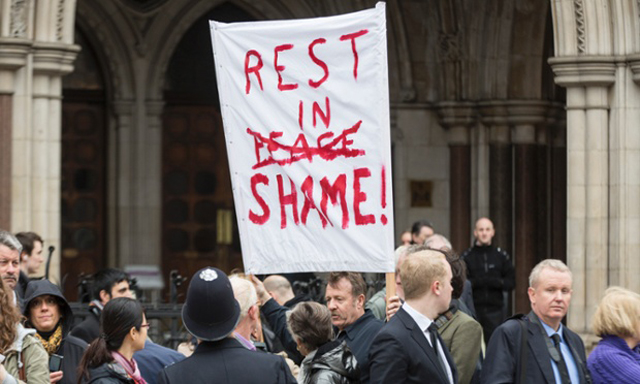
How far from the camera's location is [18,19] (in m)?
13.2

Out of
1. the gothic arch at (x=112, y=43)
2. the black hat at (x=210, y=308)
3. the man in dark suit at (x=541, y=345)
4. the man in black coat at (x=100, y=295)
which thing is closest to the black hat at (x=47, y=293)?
the man in black coat at (x=100, y=295)

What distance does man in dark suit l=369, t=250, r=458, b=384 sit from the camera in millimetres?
6430

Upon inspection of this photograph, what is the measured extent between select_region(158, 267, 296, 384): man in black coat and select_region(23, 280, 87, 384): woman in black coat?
217 centimetres

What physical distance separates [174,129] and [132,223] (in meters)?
1.35

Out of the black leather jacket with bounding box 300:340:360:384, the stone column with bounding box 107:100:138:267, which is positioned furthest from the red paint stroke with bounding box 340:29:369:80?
the stone column with bounding box 107:100:138:267

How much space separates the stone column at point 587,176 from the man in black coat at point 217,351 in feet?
28.8

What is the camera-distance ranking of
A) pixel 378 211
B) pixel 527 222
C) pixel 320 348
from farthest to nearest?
pixel 527 222 < pixel 378 211 < pixel 320 348

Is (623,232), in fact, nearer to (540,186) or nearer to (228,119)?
(540,186)

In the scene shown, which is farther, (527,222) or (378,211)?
(527,222)

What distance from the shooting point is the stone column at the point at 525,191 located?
62.2 feet

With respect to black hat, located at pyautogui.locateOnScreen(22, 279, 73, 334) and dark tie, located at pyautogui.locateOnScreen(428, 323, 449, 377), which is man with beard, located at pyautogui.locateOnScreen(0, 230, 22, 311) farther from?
dark tie, located at pyautogui.locateOnScreen(428, 323, 449, 377)

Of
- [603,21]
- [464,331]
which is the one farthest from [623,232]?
[464,331]

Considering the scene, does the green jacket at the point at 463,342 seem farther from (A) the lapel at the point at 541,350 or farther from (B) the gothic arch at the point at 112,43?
(B) the gothic arch at the point at 112,43

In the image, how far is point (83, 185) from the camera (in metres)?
19.3
